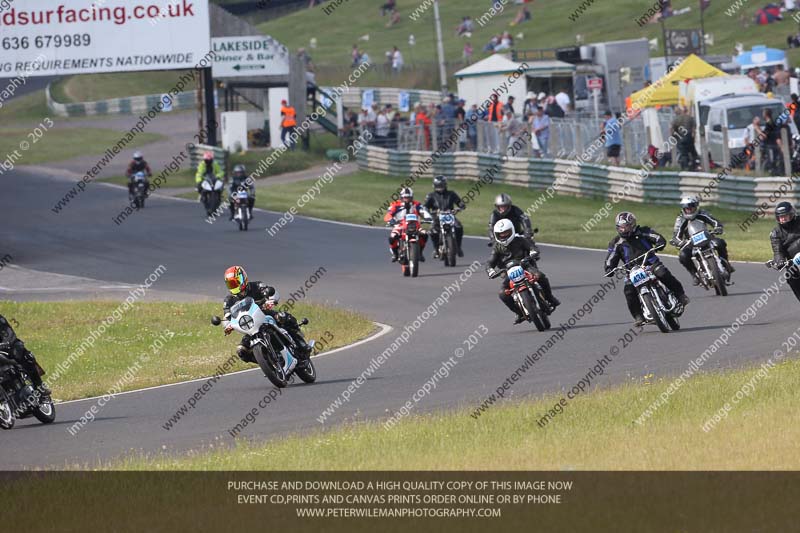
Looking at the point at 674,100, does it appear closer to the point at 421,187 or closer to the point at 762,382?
the point at 421,187

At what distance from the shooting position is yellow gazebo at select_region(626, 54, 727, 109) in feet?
123

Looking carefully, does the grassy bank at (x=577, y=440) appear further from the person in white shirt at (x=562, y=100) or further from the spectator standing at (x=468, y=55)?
the spectator standing at (x=468, y=55)

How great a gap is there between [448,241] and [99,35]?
859 inches

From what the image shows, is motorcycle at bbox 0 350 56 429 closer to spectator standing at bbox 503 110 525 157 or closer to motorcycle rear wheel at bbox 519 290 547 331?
motorcycle rear wheel at bbox 519 290 547 331

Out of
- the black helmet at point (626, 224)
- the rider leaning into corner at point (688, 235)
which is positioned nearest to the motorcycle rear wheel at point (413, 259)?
the rider leaning into corner at point (688, 235)

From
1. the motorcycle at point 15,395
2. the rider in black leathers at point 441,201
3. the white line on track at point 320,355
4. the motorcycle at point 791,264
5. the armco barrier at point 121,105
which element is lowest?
the white line on track at point 320,355

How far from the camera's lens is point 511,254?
60.8ft

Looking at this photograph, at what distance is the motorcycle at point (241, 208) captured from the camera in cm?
3300

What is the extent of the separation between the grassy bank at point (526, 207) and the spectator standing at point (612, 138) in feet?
3.83

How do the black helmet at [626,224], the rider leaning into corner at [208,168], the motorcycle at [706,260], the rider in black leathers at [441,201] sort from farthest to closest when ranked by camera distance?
the rider leaning into corner at [208,168] < the rider in black leathers at [441,201] < the motorcycle at [706,260] < the black helmet at [626,224]

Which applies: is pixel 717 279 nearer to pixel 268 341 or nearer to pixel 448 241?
pixel 448 241

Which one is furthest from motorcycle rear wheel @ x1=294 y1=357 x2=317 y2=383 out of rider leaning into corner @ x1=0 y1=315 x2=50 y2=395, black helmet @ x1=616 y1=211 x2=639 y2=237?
black helmet @ x1=616 y1=211 x2=639 y2=237
